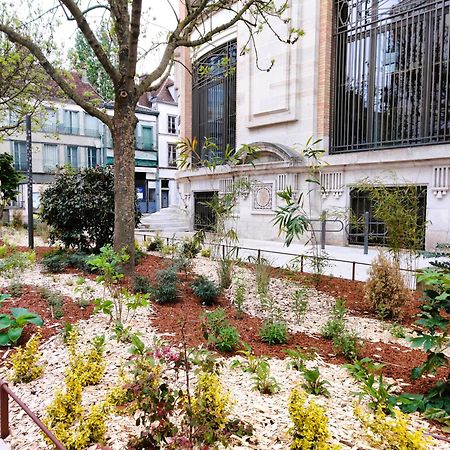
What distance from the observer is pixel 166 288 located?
508 cm

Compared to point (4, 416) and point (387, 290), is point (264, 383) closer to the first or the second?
point (4, 416)

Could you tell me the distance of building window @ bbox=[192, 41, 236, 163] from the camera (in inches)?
624

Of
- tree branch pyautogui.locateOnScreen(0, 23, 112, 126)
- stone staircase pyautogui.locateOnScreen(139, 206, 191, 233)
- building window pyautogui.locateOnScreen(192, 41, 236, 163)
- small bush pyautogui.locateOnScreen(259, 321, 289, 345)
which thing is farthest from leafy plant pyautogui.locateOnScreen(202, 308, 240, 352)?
stone staircase pyautogui.locateOnScreen(139, 206, 191, 233)

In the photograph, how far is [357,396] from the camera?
108 inches

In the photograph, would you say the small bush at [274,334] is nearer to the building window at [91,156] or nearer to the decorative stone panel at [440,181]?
the decorative stone panel at [440,181]

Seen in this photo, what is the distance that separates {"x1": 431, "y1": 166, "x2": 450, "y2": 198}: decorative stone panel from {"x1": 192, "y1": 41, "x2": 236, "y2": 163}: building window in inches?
311

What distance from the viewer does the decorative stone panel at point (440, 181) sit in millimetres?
9711

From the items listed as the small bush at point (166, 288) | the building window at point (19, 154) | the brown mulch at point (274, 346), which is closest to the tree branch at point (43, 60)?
the small bush at point (166, 288)

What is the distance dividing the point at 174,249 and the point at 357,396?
221 inches

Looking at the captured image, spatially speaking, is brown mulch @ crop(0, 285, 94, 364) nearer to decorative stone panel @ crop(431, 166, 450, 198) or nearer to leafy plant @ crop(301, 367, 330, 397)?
leafy plant @ crop(301, 367, 330, 397)

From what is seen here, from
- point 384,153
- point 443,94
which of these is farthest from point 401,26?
point 384,153

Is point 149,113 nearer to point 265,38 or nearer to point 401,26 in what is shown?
point 265,38

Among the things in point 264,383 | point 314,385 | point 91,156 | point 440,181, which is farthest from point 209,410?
point 91,156

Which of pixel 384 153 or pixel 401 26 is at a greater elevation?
pixel 401 26
